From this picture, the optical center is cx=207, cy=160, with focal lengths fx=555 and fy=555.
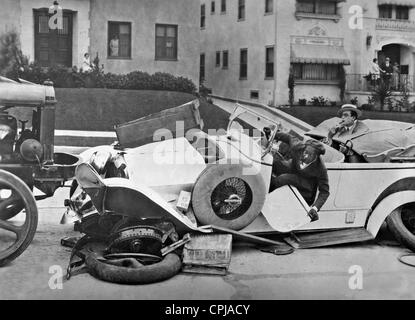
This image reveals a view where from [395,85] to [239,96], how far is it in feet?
14.0

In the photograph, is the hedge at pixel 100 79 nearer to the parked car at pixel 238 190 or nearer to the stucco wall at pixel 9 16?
the stucco wall at pixel 9 16

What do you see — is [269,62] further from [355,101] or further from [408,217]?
[408,217]

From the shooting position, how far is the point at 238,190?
15.6 ft

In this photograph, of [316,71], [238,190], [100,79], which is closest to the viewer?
[238,190]

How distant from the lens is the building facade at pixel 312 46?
9.61 metres

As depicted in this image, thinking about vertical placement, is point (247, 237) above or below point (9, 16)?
below

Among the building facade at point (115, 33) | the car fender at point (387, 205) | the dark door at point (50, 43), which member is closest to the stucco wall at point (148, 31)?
the building facade at point (115, 33)

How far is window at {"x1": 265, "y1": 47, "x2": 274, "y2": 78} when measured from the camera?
38.8 feet

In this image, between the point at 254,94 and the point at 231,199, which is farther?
the point at 254,94

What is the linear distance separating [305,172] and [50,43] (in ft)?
42.8

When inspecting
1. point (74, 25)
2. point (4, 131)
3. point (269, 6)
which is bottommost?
point (4, 131)

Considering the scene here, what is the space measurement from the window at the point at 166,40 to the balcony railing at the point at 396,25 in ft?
31.1

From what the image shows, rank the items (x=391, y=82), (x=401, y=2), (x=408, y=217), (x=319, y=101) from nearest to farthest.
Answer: (x=408, y=217) → (x=391, y=82) → (x=401, y=2) → (x=319, y=101)

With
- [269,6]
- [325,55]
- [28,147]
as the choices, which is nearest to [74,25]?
[269,6]
